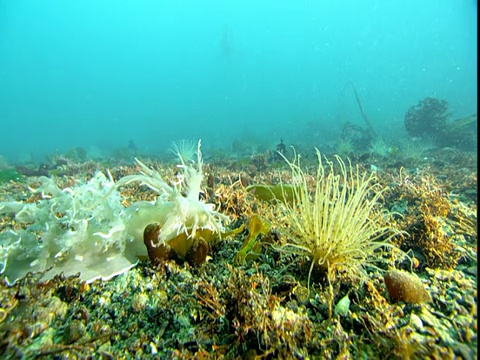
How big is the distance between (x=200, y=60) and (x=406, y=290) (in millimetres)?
200938

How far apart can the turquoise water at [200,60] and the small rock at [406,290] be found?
110 m

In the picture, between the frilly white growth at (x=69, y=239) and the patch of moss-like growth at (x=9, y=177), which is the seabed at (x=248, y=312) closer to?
the frilly white growth at (x=69, y=239)

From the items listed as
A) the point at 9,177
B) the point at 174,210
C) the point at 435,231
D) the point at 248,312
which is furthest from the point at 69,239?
the point at 9,177

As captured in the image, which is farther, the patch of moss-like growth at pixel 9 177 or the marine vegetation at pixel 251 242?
the patch of moss-like growth at pixel 9 177

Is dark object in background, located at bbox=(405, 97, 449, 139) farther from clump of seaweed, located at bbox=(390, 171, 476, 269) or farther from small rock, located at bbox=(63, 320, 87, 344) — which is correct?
small rock, located at bbox=(63, 320, 87, 344)

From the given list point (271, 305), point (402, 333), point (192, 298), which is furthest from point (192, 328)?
point (402, 333)

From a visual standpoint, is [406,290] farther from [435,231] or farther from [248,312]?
[248,312]

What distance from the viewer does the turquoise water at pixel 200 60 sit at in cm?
12588

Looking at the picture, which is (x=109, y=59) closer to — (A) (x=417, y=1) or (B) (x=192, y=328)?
(A) (x=417, y=1)

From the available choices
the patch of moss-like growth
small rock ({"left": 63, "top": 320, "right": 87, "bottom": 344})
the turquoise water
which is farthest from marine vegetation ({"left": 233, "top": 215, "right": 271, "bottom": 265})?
the turquoise water

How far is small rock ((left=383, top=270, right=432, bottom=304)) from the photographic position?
1.83 metres

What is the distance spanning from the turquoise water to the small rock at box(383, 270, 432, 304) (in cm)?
11043

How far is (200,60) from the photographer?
593 feet

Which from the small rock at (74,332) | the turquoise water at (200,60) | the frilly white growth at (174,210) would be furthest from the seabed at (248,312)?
the turquoise water at (200,60)
